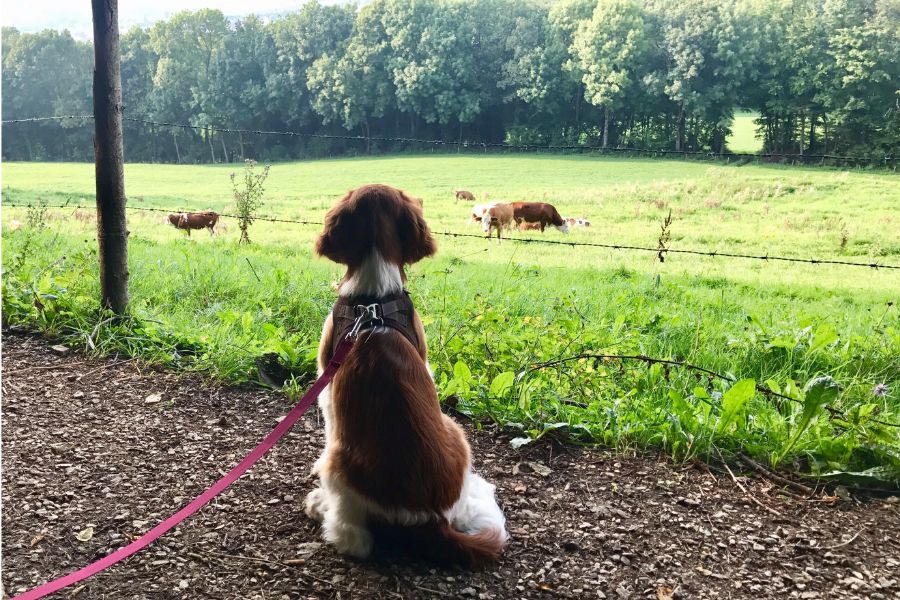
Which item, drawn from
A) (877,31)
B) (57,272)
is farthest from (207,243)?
(877,31)

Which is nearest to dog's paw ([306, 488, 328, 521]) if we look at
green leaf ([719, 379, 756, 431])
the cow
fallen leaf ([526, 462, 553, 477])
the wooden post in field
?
fallen leaf ([526, 462, 553, 477])

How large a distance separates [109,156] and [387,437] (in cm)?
391

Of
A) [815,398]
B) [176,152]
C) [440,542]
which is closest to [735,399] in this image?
[815,398]

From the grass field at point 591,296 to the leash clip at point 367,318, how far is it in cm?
72

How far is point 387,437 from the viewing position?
8.37 feet

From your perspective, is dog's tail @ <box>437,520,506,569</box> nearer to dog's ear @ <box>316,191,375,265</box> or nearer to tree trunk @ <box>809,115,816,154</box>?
dog's ear @ <box>316,191,375,265</box>

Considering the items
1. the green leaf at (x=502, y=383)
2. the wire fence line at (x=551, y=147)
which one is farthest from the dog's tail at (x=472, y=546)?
the wire fence line at (x=551, y=147)

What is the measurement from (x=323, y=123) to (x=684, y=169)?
700 cm

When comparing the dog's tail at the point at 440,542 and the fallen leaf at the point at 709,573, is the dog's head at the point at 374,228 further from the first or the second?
the fallen leaf at the point at 709,573

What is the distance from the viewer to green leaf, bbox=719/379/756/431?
3576mm

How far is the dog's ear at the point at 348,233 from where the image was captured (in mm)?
2934

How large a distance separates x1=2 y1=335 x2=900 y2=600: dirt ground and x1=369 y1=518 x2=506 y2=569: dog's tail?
0.18ft

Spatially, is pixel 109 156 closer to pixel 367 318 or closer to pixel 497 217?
pixel 367 318

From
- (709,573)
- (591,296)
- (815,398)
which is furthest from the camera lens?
(591,296)
